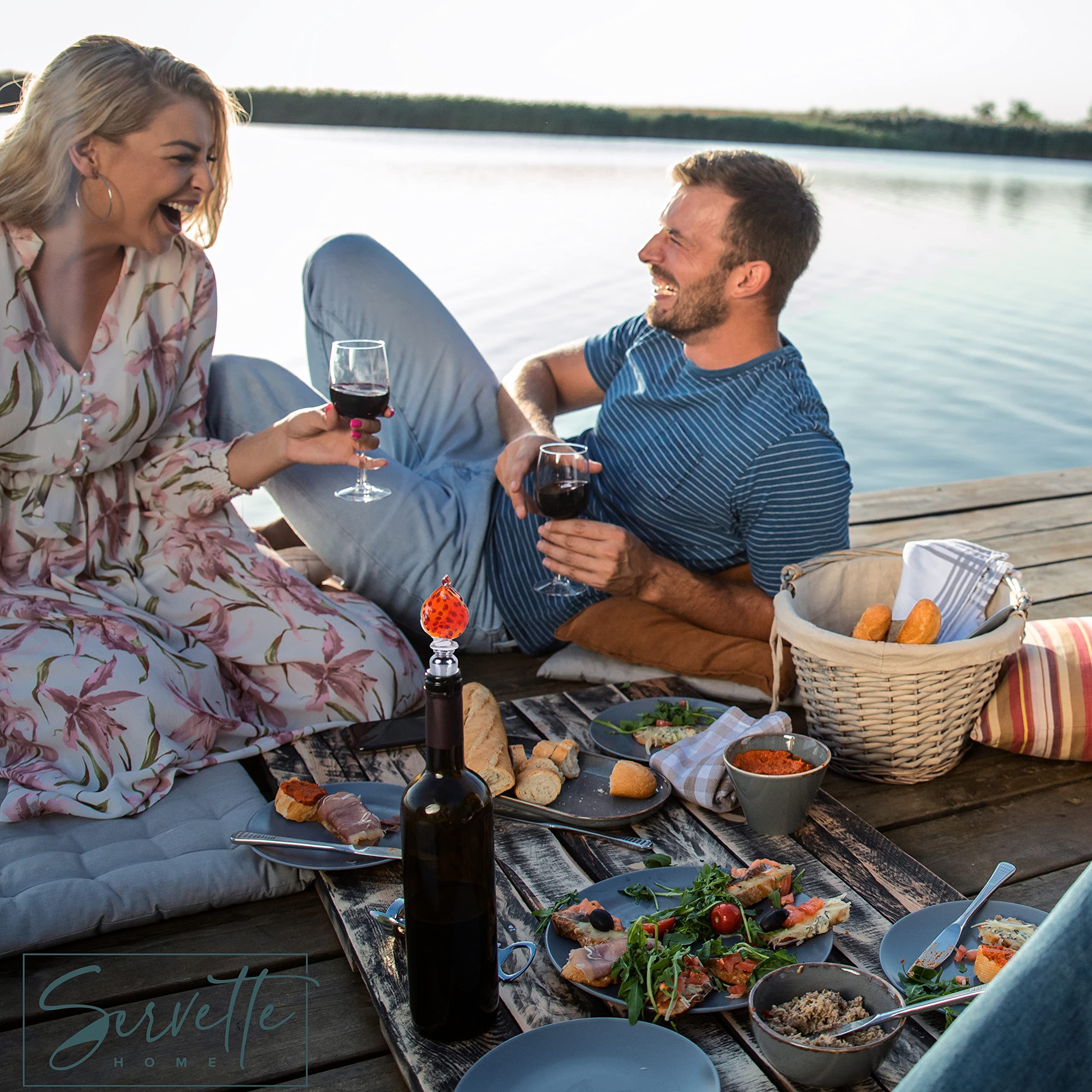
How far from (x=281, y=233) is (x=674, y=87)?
1505 cm

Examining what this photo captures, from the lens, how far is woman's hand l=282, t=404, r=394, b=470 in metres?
2.08

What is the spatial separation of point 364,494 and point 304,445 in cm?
18

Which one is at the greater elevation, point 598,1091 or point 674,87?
point 674,87

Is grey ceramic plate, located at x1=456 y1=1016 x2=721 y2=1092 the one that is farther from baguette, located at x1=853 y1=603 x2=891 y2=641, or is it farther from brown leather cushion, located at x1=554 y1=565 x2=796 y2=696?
brown leather cushion, located at x1=554 y1=565 x2=796 y2=696

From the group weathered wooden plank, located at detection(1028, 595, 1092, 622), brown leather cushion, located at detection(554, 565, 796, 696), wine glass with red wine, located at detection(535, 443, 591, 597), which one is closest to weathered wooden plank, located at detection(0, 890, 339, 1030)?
wine glass with red wine, located at detection(535, 443, 591, 597)

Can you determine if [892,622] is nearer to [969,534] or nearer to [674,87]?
[969,534]

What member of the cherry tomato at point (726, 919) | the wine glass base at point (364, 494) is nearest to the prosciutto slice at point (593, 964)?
the cherry tomato at point (726, 919)

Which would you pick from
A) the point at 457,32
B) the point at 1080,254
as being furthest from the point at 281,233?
the point at 457,32

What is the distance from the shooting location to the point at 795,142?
20797 mm

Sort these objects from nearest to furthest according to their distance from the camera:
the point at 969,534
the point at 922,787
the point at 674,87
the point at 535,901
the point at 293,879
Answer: the point at 535,901, the point at 293,879, the point at 922,787, the point at 969,534, the point at 674,87

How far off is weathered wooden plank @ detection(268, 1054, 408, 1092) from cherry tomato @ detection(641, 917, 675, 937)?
0.32 metres

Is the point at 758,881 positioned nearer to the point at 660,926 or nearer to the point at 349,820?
the point at 660,926

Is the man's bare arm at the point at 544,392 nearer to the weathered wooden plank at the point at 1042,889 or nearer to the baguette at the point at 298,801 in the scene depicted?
the baguette at the point at 298,801

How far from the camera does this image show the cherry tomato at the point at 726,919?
50.4 inches
